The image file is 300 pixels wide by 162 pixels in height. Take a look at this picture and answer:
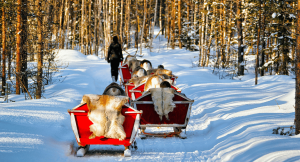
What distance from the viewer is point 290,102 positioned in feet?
30.5

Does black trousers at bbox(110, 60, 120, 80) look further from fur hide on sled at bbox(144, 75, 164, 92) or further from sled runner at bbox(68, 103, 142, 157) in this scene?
sled runner at bbox(68, 103, 142, 157)

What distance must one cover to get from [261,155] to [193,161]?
111cm

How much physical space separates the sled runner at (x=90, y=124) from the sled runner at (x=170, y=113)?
1.39 m

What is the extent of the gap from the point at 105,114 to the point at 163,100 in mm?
1863

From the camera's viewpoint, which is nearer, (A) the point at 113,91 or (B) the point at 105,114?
(B) the point at 105,114

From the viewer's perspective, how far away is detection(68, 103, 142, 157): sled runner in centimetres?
498

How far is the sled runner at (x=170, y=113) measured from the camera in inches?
257

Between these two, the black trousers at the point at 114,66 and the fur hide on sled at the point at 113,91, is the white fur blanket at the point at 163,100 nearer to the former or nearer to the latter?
the fur hide on sled at the point at 113,91

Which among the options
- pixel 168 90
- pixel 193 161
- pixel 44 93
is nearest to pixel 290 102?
pixel 168 90

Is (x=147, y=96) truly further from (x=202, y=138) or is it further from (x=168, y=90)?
(x=202, y=138)

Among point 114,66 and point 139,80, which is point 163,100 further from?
point 114,66

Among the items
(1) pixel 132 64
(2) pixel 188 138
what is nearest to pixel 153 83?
(2) pixel 188 138

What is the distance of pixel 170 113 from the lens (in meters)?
6.59

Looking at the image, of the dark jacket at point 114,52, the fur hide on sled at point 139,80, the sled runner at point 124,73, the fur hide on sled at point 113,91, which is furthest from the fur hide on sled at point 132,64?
the fur hide on sled at point 113,91
